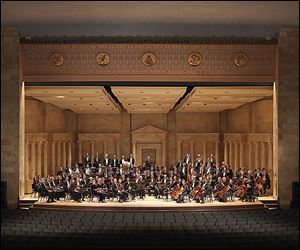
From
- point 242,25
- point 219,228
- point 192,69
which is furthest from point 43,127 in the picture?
point 219,228

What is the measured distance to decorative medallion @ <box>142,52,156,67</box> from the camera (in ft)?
49.2

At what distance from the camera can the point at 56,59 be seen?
15047 mm

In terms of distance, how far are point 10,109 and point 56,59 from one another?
2196mm

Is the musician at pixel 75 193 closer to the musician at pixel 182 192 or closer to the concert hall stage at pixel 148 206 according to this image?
the concert hall stage at pixel 148 206

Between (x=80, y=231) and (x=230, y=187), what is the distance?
18.8 ft

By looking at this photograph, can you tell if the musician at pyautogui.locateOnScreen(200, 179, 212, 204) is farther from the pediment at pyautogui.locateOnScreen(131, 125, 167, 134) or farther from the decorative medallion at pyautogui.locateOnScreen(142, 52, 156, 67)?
the pediment at pyautogui.locateOnScreen(131, 125, 167, 134)

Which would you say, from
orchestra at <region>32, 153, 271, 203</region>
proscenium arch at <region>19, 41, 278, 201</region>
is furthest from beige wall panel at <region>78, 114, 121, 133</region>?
proscenium arch at <region>19, 41, 278, 201</region>

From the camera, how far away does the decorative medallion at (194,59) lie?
49.5 ft

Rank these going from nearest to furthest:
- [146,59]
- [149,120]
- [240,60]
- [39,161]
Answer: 1. [146,59]
2. [240,60]
3. [39,161]
4. [149,120]

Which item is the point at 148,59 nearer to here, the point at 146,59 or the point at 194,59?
the point at 146,59

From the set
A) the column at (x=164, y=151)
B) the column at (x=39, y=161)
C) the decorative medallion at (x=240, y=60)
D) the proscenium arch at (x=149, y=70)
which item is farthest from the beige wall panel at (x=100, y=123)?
the decorative medallion at (x=240, y=60)

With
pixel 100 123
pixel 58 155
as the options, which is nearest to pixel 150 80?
pixel 58 155

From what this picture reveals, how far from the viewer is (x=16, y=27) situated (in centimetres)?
1488

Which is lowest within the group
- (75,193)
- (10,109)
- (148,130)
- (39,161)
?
(75,193)
